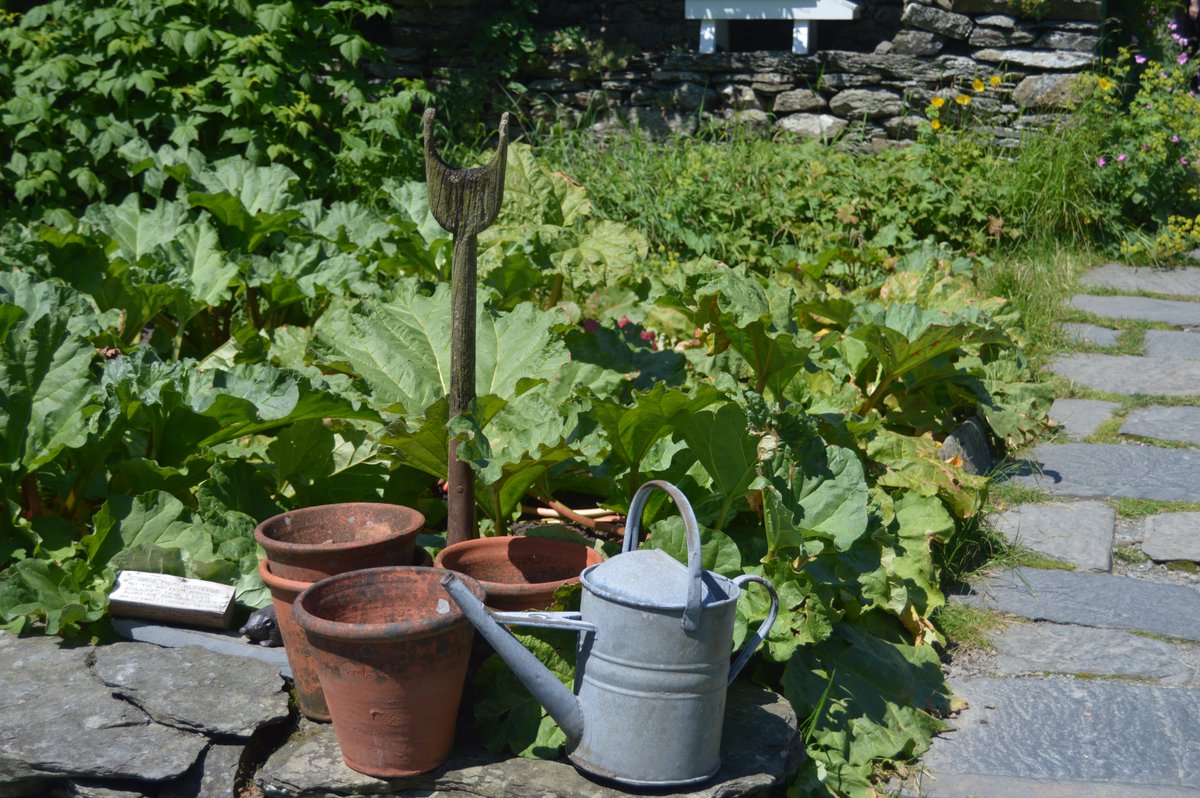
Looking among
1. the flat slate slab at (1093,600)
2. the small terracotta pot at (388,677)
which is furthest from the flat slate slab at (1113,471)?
the small terracotta pot at (388,677)

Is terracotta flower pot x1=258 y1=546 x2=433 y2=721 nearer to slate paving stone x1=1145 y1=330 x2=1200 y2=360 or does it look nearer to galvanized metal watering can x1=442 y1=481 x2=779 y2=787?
galvanized metal watering can x1=442 y1=481 x2=779 y2=787

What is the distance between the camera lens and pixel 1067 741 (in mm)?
2596

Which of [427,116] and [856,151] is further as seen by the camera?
[856,151]

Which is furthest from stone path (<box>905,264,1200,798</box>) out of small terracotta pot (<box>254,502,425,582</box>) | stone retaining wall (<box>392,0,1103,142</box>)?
stone retaining wall (<box>392,0,1103,142</box>)

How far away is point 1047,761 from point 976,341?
4.89 feet

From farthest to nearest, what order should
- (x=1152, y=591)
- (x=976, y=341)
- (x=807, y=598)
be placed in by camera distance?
(x=976, y=341) < (x=1152, y=591) < (x=807, y=598)

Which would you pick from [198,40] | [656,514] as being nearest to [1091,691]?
[656,514]

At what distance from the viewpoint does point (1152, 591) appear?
3.30 metres

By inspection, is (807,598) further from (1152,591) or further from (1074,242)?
(1074,242)

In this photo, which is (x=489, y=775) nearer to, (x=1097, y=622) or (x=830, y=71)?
(x=1097, y=622)

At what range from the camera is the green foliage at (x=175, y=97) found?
226 inches

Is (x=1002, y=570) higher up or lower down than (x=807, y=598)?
lower down

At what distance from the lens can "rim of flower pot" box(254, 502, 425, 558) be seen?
7.55 ft

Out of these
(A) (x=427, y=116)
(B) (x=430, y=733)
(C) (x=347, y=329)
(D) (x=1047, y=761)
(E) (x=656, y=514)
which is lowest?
(D) (x=1047, y=761)
